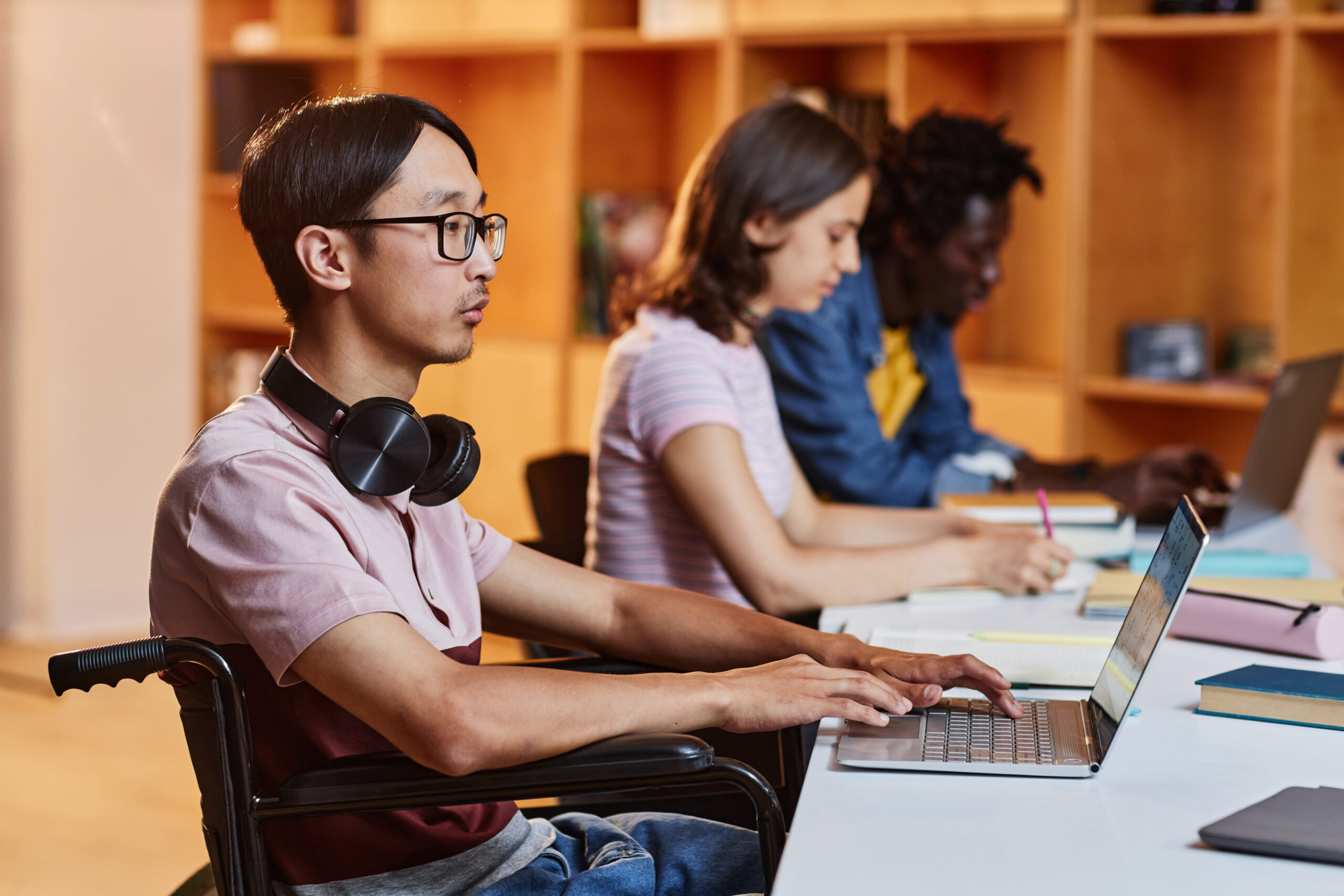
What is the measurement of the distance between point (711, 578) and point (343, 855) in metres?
0.84

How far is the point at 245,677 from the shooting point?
3.90 ft

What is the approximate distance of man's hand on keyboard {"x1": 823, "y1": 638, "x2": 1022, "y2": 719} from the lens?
4.23 ft

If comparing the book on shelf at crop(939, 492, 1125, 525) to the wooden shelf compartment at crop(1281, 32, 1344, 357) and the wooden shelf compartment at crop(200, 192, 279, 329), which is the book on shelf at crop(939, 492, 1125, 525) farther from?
the wooden shelf compartment at crop(200, 192, 279, 329)

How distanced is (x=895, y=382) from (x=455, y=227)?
176 cm

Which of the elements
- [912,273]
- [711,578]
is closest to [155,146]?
[912,273]

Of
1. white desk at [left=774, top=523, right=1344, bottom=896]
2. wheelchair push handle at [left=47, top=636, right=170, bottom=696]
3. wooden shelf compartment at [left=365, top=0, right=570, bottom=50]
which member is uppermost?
wooden shelf compartment at [left=365, top=0, right=570, bottom=50]

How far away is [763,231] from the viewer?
2039 mm

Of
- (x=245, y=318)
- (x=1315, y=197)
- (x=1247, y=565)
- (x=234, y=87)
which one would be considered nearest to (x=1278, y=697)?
(x=1247, y=565)

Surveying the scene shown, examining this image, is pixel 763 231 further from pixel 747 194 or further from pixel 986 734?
pixel 986 734

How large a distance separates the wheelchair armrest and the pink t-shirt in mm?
68

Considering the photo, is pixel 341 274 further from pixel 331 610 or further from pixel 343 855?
pixel 343 855

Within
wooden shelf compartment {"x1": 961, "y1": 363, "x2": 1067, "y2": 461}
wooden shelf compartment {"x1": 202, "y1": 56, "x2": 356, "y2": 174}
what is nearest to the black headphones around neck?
wooden shelf compartment {"x1": 961, "y1": 363, "x2": 1067, "y2": 461}

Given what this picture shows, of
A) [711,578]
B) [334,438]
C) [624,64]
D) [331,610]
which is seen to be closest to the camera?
[331,610]

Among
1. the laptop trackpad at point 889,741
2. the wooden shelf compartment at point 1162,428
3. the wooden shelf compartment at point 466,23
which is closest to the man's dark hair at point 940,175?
the wooden shelf compartment at point 1162,428
